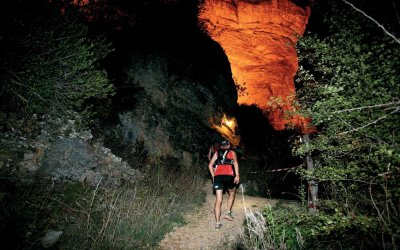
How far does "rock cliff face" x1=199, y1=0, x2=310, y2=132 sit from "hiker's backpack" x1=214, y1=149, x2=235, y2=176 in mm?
15984

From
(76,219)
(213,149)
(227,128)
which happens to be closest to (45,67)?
(76,219)

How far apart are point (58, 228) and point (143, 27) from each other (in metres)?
12.8

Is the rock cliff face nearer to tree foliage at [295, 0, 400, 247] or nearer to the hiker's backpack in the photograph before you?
the hiker's backpack

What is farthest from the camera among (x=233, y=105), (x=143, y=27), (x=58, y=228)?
(x=233, y=105)

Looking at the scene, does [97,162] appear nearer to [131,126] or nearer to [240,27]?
[131,126]

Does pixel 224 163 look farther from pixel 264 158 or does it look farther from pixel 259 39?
pixel 259 39

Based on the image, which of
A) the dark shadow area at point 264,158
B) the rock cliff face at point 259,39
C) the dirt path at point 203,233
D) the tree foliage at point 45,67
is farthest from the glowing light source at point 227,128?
the tree foliage at point 45,67

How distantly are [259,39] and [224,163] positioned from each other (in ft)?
63.8

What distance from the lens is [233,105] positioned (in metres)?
17.0

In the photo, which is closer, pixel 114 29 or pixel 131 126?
pixel 131 126

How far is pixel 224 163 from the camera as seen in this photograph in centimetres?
Result: 659

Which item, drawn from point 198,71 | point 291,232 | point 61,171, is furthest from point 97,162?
point 198,71

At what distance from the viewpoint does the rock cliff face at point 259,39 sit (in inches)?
870

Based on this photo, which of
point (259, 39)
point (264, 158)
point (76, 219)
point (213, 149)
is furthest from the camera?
point (259, 39)
